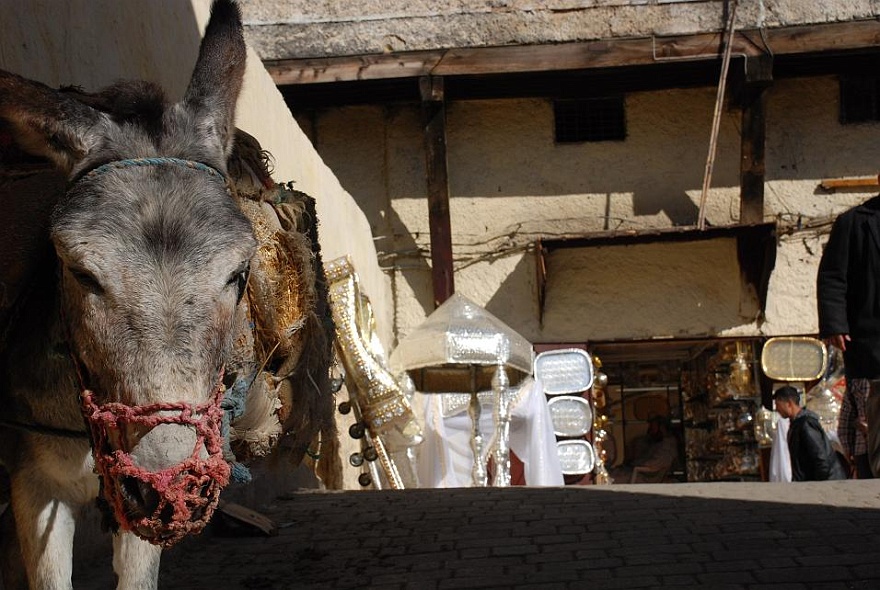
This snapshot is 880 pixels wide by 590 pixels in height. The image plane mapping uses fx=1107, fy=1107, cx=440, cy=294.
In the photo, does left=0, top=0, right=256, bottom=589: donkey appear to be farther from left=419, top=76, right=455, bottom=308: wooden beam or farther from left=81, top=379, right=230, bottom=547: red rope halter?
left=419, top=76, right=455, bottom=308: wooden beam

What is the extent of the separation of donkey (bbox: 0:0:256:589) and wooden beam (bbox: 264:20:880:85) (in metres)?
8.85

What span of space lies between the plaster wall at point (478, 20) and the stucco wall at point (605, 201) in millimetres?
916

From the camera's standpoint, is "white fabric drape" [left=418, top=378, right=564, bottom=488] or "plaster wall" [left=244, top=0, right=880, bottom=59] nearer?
"white fabric drape" [left=418, top=378, right=564, bottom=488]

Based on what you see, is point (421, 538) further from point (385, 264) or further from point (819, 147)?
point (819, 147)

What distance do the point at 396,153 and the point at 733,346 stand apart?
15.7 ft

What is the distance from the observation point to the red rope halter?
255 centimetres

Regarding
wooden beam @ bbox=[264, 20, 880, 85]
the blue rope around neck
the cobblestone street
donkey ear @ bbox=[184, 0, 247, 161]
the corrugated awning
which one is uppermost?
wooden beam @ bbox=[264, 20, 880, 85]

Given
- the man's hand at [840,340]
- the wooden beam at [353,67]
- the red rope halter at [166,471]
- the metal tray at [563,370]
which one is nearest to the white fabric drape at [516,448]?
the metal tray at [563,370]

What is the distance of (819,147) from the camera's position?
13.1 meters

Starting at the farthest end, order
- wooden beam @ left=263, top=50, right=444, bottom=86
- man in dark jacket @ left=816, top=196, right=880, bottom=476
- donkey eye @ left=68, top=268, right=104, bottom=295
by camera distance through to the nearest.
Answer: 1. wooden beam @ left=263, top=50, right=444, bottom=86
2. man in dark jacket @ left=816, top=196, right=880, bottom=476
3. donkey eye @ left=68, top=268, right=104, bottom=295

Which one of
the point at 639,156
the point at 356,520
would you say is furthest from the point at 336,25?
the point at 356,520

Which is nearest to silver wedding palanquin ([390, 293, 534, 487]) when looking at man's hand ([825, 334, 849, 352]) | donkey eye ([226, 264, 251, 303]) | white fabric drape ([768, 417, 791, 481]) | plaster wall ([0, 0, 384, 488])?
plaster wall ([0, 0, 384, 488])

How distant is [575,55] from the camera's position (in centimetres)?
1215

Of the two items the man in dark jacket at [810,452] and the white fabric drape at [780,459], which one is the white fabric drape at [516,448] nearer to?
the white fabric drape at [780,459]
